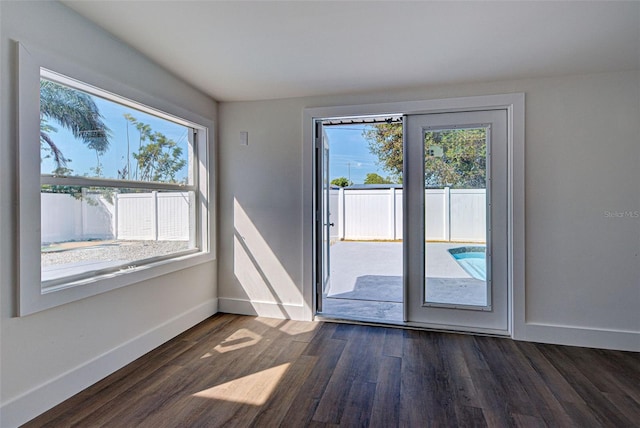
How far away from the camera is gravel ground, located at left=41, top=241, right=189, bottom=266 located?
2057 mm

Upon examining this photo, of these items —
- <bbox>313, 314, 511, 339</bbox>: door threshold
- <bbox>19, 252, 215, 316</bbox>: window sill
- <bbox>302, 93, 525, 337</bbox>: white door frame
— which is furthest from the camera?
<bbox>313, 314, 511, 339</bbox>: door threshold

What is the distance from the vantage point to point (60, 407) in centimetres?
194

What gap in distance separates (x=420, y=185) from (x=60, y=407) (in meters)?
3.20

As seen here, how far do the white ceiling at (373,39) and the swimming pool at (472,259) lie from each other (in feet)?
5.23

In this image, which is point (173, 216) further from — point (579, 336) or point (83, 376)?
point (579, 336)

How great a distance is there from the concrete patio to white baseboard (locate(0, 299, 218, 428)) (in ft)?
5.17

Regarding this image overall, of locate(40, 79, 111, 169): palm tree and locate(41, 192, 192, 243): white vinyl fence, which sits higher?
locate(40, 79, 111, 169): palm tree

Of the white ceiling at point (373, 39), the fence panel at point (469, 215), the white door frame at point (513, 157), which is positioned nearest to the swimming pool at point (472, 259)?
the fence panel at point (469, 215)

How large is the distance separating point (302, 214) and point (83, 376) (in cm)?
219

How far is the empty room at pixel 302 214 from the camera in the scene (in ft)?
6.18

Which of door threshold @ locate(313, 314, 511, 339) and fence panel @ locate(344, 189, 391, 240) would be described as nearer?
door threshold @ locate(313, 314, 511, 339)

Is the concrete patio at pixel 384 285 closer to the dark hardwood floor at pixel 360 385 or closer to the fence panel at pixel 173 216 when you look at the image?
the dark hardwood floor at pixel 360 385

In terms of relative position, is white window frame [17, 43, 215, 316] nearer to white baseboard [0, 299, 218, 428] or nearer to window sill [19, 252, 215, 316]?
window sill [19, 252, 215, 316]

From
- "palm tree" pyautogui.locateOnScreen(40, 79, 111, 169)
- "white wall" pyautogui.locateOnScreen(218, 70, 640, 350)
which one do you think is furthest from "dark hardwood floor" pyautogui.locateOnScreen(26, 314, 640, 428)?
"palm tree" pyautogui.locateOnScreen(40, 79, 111, 169)
